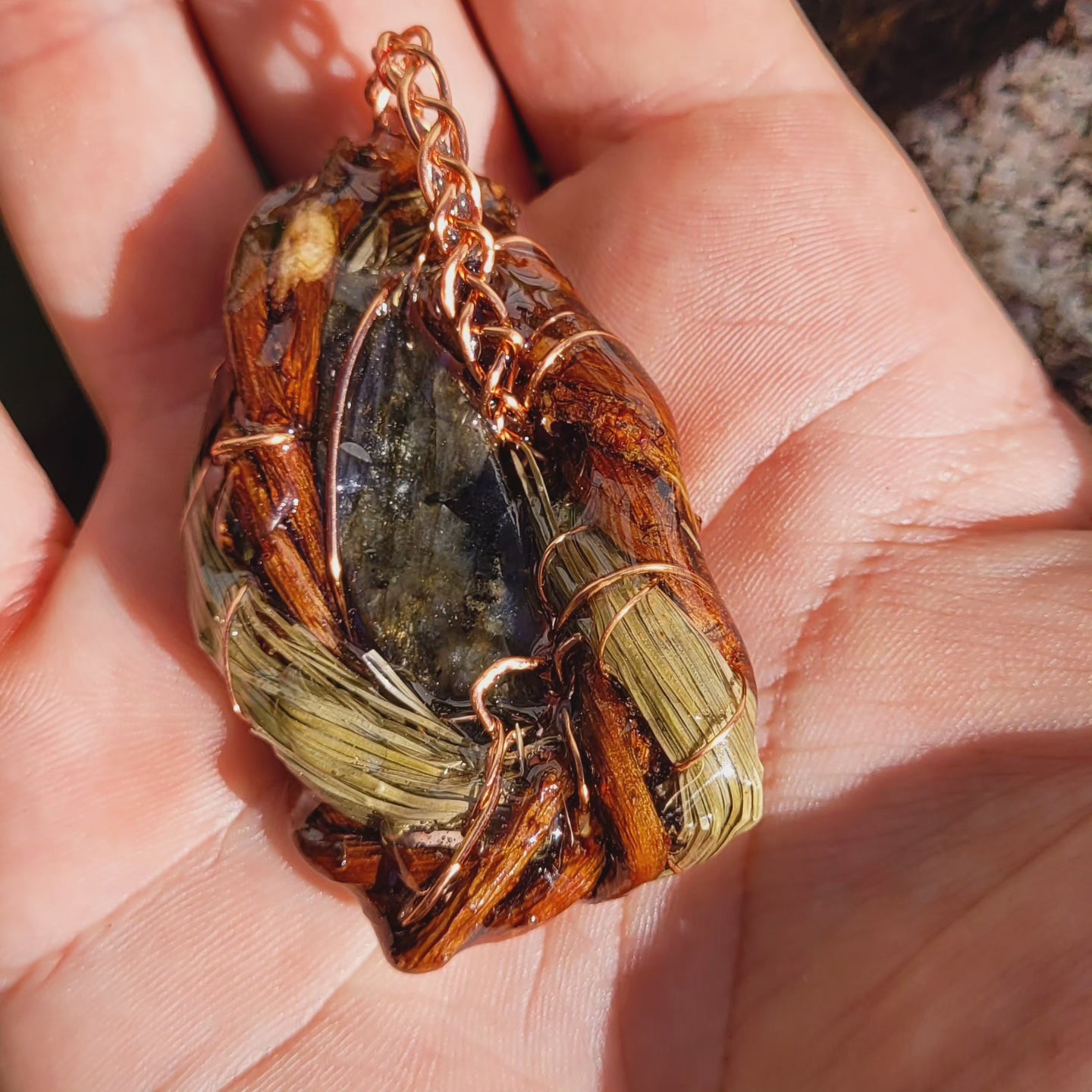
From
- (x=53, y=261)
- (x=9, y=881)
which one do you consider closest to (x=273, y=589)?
(x=9, y=881)

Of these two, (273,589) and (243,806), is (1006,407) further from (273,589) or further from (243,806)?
(243,806)

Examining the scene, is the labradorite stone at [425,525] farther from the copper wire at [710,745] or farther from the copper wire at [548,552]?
the copper wire at [710,745]

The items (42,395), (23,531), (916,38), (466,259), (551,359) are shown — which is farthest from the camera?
(42,395)

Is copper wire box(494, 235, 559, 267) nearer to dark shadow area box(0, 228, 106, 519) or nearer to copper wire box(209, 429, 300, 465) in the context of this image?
copper wire box(209, 429, 300, 465)

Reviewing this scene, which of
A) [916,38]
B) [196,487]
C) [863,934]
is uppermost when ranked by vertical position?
[196,487]

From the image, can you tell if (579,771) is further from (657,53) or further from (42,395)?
(42,395)

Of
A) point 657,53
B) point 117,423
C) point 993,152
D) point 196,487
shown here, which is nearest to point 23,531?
point 117,423

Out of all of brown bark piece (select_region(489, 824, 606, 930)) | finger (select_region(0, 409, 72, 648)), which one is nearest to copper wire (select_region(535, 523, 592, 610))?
brown bark piece (select_region(489, 824, 606, 930))
